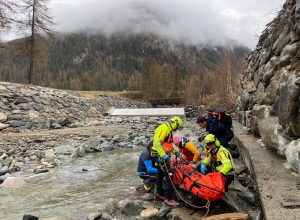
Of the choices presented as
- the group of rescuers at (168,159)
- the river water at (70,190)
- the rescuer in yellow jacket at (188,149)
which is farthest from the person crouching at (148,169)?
the rescuer in yellow jacket at (188,149)

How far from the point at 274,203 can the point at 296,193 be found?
0.63 m

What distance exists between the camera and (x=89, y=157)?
575 inches

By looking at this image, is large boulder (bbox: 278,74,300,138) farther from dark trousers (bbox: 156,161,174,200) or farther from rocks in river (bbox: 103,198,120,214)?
rocks in river (bbox: 103,198,120,214)

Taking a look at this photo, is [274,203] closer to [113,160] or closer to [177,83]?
[113,160]

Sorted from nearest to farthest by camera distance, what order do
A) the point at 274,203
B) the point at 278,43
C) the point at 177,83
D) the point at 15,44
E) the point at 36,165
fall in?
the point at 274,203, the point at 278,43, the point at 36,165, the point at 15,44, the point at 177,83

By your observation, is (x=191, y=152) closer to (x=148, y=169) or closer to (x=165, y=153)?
(x=148, y=169)

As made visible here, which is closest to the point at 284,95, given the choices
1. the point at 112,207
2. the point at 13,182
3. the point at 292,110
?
the point at 292,110

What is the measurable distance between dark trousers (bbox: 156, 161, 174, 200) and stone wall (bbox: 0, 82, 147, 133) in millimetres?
14132

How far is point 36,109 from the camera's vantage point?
77.8 ft

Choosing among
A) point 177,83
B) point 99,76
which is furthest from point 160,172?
point 99,76

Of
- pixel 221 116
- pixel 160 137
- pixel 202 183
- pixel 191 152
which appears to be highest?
pixel 221 116

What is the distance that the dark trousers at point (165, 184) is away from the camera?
24.5ft

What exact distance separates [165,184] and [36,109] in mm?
18605

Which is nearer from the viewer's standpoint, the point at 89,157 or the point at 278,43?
the point at 278,43
